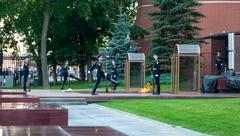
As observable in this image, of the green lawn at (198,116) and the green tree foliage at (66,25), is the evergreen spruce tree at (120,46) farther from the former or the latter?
the green lawn at (198,116)

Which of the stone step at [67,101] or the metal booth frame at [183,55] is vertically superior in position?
the metal booth frame at [183,55]

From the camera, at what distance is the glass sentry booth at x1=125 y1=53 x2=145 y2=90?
38.4 metres

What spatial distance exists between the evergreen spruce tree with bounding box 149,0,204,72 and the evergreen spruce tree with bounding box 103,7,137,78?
321cm

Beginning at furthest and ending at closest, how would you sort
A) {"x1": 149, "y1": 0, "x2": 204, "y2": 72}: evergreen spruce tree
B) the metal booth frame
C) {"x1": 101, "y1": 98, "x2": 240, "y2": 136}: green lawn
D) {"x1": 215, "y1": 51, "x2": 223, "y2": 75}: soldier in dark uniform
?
1. {"x1": 149, "y1": 0, "x2": 204, "y2": 72}: evergreen spruce tree
2. {"x1": 215, "y1": 51, "x2": 223, "y2": 75}: soldier in dark uniform
3. the metal booth frame
4. {"x1": 101, "y1": 98, "x2": 240, "y2": 136}: green lawn

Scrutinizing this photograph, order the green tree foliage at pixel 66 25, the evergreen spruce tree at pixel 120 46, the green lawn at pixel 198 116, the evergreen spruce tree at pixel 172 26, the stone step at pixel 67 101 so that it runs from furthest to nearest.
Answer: the evergreen spruce tree at pixel 120 46 < the green tree foliage at pixel 66 25 < the evergreen spruce tree at pixel 172 26 < the stone step at pixel 67 101 < the green lawn at pixel 198 116

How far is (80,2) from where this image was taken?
160 ft

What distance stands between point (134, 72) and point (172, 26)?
8.60 m

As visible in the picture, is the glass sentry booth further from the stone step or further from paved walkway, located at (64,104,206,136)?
paved walkway, located at (64,104,206,136)

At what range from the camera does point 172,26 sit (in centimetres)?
4603

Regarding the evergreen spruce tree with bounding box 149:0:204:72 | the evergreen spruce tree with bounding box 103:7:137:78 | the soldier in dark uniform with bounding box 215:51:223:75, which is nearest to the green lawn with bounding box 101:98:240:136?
the soldier in dark uniform with bounding box 215:51:223:75

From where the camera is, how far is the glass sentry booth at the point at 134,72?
38375 mm

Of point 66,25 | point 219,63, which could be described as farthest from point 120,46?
point 219,63

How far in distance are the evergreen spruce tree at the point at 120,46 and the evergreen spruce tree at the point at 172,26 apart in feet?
10.5

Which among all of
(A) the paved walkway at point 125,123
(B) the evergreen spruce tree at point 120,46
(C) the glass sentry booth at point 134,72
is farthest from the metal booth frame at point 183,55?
(B) the evergreen spruce tree at point 120,46
